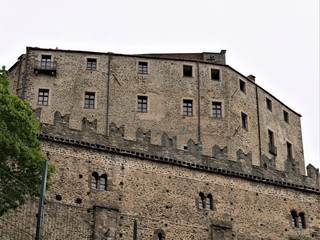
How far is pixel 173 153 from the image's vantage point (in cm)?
3994

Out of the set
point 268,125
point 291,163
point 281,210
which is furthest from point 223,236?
point 268,125

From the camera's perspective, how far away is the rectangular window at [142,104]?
1810 inches

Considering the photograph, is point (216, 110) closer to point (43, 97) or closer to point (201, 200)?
point (201, 200)

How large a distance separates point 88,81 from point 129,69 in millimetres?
2582

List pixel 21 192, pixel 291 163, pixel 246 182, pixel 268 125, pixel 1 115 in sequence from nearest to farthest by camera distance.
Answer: pixel 21 192, pixel 1 115, pixel 246 182, pixel 291 163, pixel 268 125

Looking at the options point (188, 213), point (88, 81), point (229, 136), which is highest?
point (88, 81)

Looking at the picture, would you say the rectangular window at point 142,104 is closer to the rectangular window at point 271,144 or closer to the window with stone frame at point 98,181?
the rectangular window at point 271,144

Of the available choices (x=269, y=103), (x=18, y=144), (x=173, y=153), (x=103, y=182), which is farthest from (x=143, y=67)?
(x=18, y=144)

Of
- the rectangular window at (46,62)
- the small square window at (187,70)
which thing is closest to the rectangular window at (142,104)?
the small square window at (187,70)

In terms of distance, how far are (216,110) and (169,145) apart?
7379mm

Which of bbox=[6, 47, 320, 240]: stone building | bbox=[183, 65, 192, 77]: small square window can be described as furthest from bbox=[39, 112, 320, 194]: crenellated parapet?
bbox=[183, 65, 192, 77]: small square window

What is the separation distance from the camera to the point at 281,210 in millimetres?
41000

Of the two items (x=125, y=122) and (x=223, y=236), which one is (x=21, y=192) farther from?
(x=125, y=122)

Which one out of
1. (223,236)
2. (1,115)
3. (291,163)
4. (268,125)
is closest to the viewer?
(1,115)
